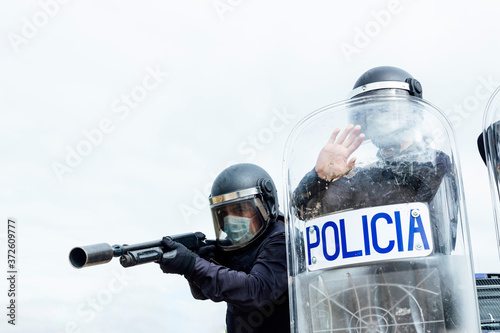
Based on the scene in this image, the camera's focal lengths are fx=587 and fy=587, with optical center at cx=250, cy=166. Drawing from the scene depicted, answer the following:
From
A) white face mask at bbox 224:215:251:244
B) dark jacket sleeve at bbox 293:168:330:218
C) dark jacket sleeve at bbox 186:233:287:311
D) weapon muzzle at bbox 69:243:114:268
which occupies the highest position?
white face mask at bbox 224:215:251:244

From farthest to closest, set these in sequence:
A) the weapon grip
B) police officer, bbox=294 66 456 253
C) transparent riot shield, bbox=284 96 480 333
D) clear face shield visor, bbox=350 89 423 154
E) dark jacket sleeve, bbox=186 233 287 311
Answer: dark jacket sleeve, bbox=186 233 287 311 < the weapon grip < clear face shield visor, bbox=350 89 423 154 < police officer, bbox=294 66 456 253 < transparent riot shield, bbox=284 96 480 333

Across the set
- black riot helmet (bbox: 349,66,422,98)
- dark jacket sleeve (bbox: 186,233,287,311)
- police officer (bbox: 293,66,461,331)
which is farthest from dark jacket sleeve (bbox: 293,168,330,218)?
dark jacket sleeve (bbox: 186,233,287,311)

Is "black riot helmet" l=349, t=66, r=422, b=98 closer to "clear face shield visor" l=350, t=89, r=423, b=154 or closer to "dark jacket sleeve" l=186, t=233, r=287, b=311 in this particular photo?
"clear face shield visor" l=350, t=89, r=423, b=154

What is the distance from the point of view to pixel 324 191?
7.41ft

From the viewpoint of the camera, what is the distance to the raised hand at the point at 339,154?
2271 millimetres

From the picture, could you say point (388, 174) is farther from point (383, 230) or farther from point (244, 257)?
Answer: point (244, 257)

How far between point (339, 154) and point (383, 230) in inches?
16.0

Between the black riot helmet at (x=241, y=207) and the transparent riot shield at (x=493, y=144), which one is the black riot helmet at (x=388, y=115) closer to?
the transparent riot shield at (x=493, y=144)

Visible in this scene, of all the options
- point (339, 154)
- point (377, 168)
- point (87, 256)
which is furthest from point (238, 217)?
point (377, 168)

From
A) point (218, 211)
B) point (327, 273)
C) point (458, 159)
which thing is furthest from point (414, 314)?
point (218, 211)

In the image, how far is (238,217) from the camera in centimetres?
359

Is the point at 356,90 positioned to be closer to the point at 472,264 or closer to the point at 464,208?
the point at 464,208

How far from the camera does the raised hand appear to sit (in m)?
2.27

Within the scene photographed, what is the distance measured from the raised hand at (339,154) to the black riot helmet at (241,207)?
1287 millimetres
